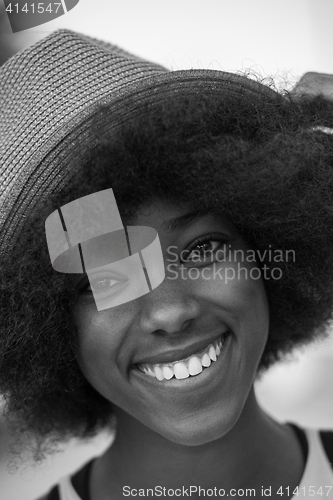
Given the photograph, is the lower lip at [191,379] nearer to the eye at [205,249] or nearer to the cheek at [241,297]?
the cheek at [241,297]

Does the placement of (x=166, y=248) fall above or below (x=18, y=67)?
below

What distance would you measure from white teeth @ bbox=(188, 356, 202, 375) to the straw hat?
1.40 ft

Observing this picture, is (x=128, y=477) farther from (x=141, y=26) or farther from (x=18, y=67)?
(x=141, y=26)

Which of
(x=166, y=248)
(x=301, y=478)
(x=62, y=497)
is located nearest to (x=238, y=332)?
(x=166, y=248)

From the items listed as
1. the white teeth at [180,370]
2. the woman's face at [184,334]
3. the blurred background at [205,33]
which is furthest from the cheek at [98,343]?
the blurred background at [205,33]

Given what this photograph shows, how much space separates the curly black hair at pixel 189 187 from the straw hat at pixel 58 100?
2 centimetres

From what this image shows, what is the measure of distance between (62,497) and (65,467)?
3.03 ft

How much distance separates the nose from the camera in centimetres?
113

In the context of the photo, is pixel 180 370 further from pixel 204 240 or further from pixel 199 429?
pixel 204 240

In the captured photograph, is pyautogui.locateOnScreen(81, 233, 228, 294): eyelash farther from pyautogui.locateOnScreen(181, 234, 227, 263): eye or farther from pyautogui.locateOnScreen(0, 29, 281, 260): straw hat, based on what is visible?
pyautogui.locateOnScreen(0, 29, 281, 260): straw hat

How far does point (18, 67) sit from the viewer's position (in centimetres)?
124

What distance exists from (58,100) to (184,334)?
0.52 m

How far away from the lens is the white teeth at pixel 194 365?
3.97 feet

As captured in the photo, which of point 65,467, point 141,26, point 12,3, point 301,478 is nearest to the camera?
point 301,478
